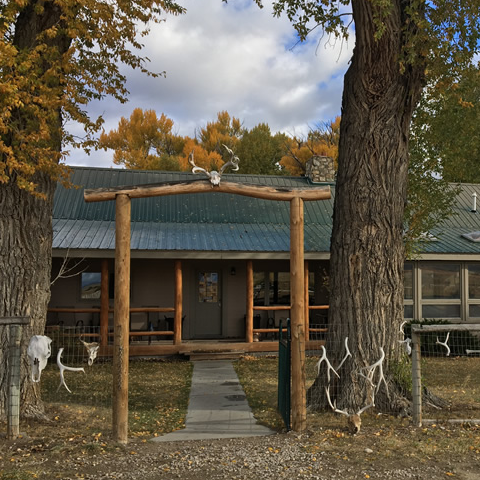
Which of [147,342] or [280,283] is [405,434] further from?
[280,283]

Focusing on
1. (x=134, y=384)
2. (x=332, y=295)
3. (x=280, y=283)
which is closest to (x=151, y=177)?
(x=280, y=283)

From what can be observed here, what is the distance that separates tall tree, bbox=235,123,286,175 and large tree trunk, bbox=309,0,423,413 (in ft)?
93.2

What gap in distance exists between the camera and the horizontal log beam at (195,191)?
6.28 m

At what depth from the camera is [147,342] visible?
1323 cm

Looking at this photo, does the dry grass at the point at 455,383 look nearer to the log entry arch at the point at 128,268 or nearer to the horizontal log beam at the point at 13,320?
the log entry arch at the point at 128,268

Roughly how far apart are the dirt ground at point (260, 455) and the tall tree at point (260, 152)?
3030 centimetres

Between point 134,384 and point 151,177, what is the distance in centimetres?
948

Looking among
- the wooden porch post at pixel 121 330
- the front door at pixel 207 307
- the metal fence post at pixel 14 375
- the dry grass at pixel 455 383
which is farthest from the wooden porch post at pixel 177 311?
the metal fence post at pixel 14 375

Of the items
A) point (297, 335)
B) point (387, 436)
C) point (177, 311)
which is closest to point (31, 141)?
point (297, 335)

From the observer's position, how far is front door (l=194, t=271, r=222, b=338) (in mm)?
15062

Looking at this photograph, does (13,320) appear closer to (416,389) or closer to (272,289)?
(416,389)

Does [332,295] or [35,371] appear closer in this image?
[35,371]

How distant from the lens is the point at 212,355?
42.1ft

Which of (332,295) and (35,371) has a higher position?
(332,295)
